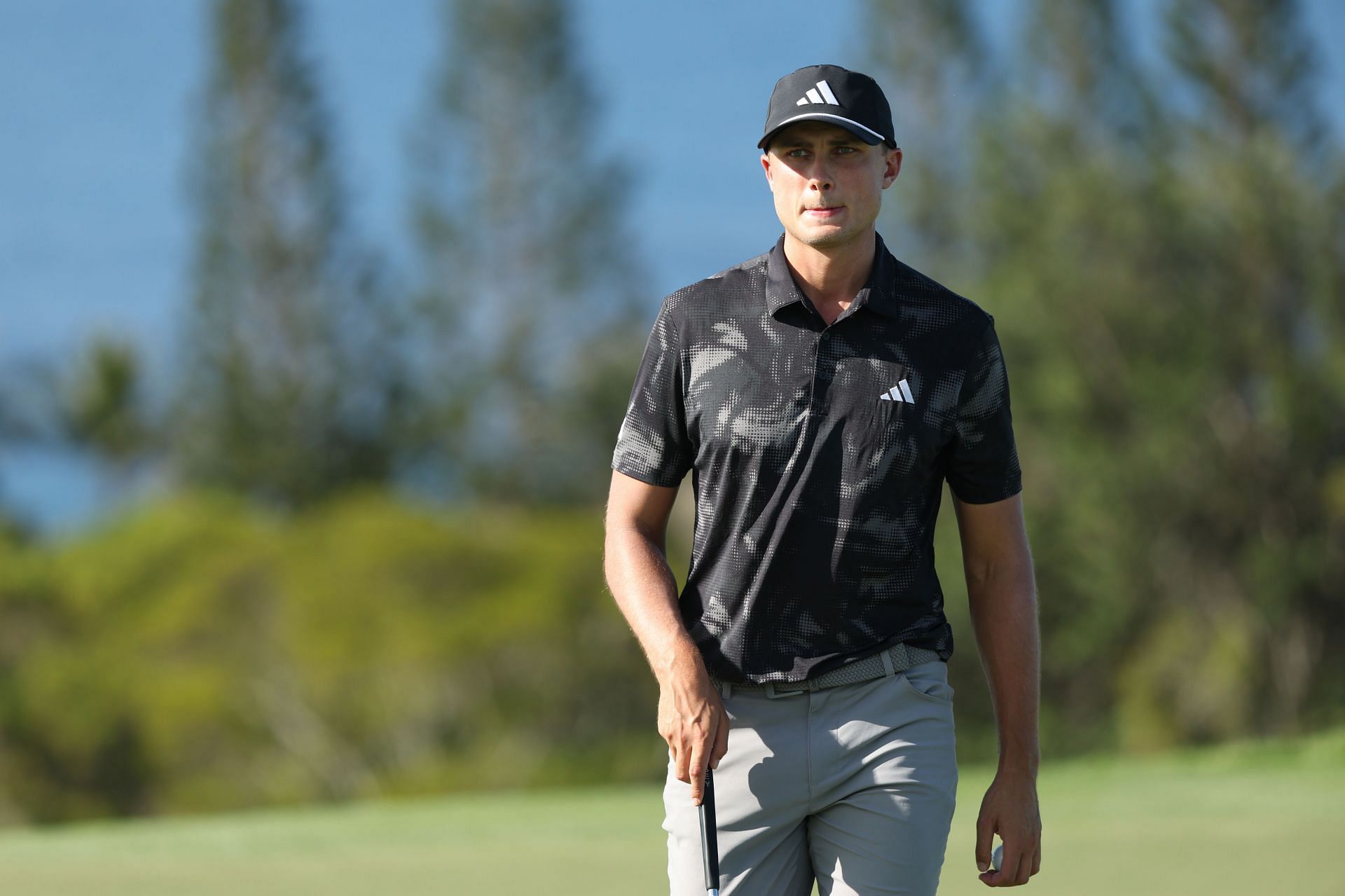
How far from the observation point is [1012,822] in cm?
253

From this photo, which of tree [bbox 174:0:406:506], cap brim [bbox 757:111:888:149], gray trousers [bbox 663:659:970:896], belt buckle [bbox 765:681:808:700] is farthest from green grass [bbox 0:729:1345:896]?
tree [bbox 174:0:406:506]

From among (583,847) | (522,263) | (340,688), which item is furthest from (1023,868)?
(522,263)

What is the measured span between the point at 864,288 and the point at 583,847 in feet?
16.3

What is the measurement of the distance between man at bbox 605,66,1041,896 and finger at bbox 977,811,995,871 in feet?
0.32

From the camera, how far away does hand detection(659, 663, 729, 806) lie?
2.31 meters

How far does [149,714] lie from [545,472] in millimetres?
9845

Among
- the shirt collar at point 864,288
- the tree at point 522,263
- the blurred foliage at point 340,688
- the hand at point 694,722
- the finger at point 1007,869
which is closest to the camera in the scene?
the hand at point 694,722

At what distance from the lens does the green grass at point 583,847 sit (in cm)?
593


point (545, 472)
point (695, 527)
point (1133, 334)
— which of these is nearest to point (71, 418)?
Answer: point (545, 472)

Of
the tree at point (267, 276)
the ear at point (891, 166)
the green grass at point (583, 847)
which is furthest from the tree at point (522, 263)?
the ear at point (891, 166)

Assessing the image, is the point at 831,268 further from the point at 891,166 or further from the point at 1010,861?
the point at 1010,861

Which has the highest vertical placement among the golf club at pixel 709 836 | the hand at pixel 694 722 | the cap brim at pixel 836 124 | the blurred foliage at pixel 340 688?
the cap brim at pixel 836 124

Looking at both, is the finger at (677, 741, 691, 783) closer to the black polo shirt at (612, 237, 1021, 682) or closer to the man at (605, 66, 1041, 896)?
A: the man at (605, 66, 1041, 896)

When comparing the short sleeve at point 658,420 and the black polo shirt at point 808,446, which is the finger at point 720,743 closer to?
the black polo shirt at point 808,446
